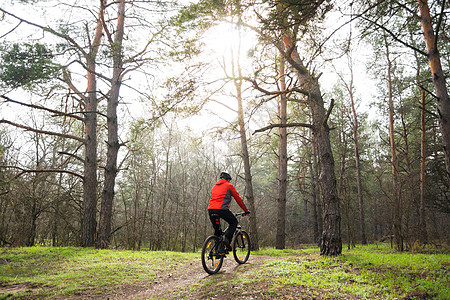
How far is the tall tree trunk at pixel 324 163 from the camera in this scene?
6445mm

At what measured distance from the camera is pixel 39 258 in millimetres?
7262

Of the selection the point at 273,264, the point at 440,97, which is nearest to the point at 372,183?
Answer: the point at 440,97

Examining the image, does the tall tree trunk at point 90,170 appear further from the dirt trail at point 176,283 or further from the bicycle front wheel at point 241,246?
the bicycle front wheel at point 241,246

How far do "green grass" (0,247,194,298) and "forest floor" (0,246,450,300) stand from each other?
0.02 metres

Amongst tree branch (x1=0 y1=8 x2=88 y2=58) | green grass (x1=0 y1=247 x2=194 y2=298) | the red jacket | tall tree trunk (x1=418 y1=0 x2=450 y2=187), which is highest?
tree branch (x1=0 y1=8 x2=88 y2=58)

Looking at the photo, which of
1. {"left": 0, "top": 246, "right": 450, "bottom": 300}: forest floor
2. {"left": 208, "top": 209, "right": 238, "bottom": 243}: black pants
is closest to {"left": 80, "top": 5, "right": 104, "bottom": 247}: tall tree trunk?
{"left": 0, "top": 246, "right": 450, "bottom": 300}: forest floor

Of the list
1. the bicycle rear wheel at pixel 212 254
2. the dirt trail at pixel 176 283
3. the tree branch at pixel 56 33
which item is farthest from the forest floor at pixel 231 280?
the tree branch at pixel 56 33

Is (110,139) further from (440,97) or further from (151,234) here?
(440,97)

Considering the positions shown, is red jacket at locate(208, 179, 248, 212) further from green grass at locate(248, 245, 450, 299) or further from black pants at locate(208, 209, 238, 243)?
green grass at locate(248, 245, 450, 299)

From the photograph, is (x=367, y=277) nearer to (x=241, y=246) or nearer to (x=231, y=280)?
(x=231, y=280)

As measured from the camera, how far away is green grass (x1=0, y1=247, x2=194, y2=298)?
4.89m

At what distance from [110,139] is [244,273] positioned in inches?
295

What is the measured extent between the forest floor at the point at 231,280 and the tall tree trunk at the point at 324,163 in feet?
2.03

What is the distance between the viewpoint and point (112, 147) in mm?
10086
